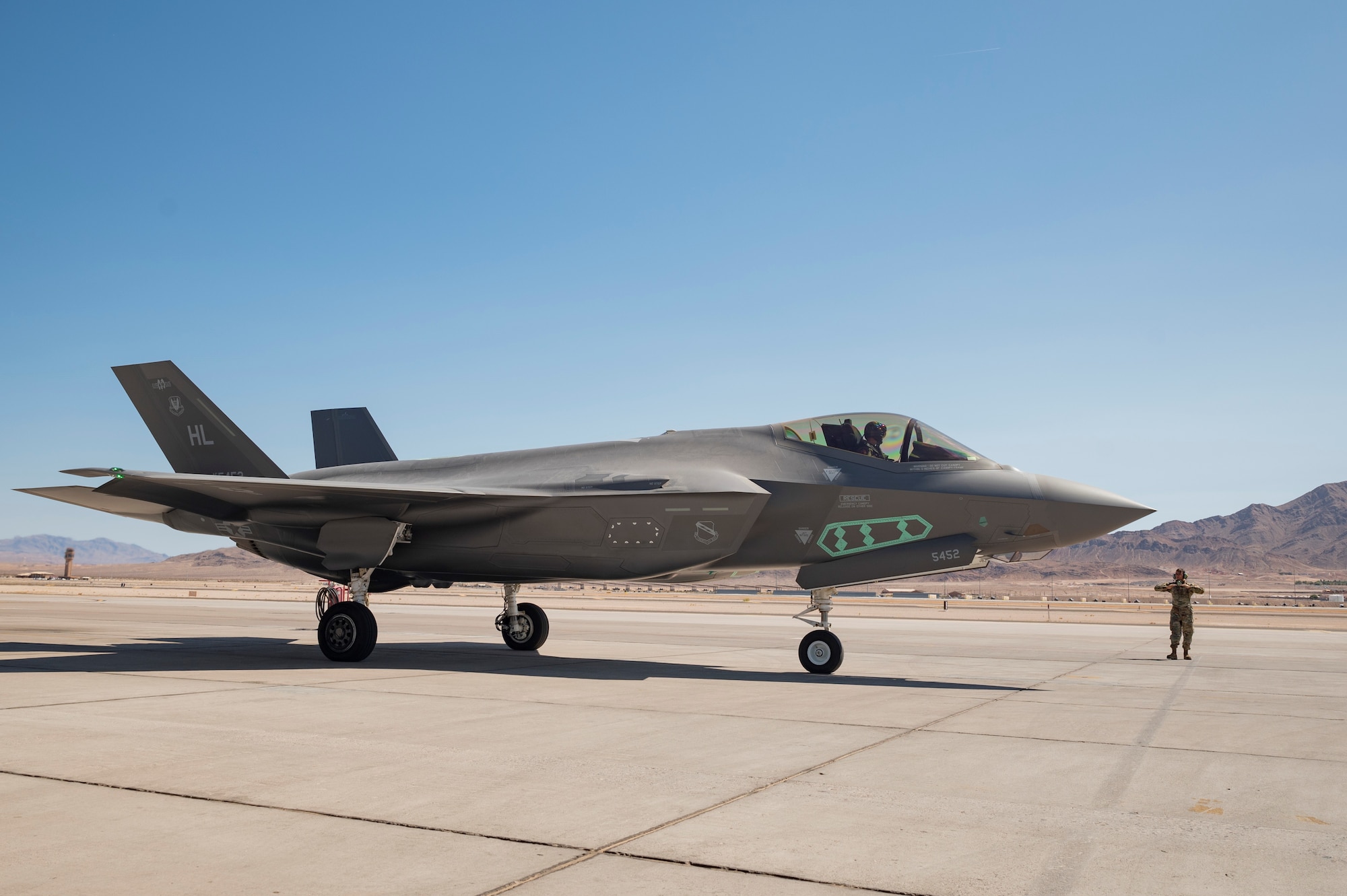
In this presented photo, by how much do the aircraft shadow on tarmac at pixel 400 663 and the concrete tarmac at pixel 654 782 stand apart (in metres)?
0.18

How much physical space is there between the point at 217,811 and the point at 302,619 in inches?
1026

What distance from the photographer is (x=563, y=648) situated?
16297 millimetres

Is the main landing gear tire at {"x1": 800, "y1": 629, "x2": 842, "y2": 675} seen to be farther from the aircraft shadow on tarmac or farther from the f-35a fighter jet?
the aircraft shadow on tarmac

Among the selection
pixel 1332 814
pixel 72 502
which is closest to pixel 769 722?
pixel 1332 814

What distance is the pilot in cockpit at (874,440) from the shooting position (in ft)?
41.7

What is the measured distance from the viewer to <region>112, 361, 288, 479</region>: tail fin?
615 inches

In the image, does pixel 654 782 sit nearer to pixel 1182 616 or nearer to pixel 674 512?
pixel 674 512

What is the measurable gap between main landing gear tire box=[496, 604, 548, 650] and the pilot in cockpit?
6.49 metres

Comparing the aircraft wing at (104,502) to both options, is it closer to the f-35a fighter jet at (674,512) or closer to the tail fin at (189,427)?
the f-35a fighter jet at (674,512)

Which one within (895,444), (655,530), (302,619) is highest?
(895,444)

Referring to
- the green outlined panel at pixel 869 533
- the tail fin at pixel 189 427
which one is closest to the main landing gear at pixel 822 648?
the green outlined panel at pixel 869 533

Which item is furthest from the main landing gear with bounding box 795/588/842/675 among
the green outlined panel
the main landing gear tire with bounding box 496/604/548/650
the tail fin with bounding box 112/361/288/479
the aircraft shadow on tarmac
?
the tail fin with bounding box 112/361/288/479

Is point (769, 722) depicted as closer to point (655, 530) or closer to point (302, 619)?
point (655, 530)

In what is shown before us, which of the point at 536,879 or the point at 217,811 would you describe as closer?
the point at 536,879
